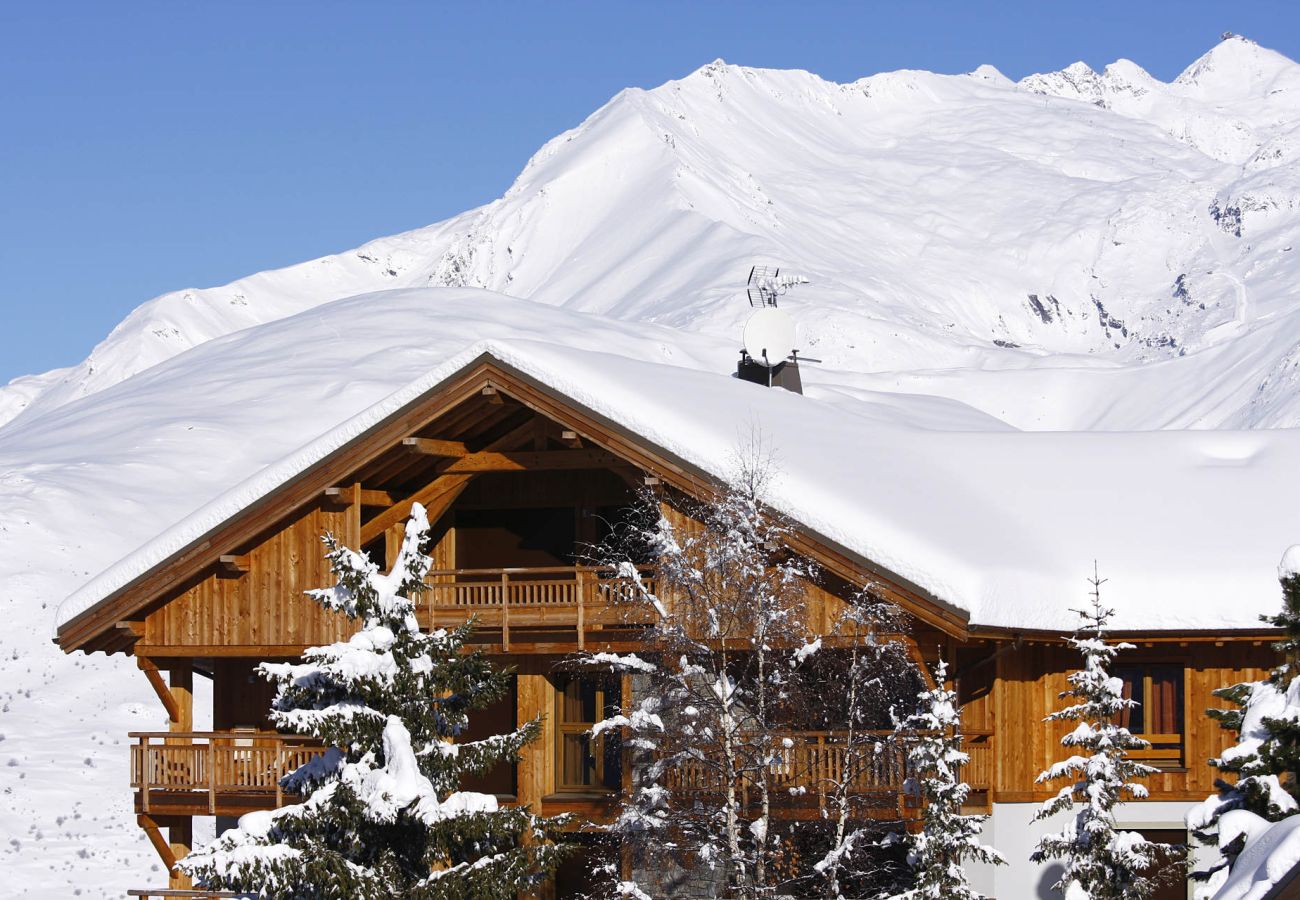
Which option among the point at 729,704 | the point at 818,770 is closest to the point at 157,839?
the point at 818,770

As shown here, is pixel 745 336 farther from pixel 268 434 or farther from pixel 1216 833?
pixel 268 434

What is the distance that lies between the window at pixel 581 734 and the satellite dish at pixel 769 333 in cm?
1146

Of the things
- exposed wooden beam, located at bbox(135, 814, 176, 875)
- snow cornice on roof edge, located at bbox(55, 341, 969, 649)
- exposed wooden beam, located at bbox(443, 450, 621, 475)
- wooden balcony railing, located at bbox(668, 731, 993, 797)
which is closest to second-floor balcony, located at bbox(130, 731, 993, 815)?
exposed wooden beam, located at bbox(135, 814, 176, 875)

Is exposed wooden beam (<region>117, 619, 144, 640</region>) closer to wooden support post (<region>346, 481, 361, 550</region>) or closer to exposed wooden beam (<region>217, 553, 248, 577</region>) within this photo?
exposed wooden beam (<region>217, 553, 248, 577</region>)

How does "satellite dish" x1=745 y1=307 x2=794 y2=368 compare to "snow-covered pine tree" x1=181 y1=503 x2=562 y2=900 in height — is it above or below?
above

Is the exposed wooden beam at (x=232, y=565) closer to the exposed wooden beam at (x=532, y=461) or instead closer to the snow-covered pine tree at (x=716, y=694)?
the exposed wooden beam at (x=532, y=461)

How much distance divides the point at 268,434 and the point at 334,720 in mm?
77797

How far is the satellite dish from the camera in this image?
35469 mm

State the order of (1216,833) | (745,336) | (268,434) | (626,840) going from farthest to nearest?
(268,434), (745,336), (626,840), (1216,833)

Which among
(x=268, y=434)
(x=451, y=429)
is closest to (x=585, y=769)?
(x=451, y=429)

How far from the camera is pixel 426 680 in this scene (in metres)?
18.0

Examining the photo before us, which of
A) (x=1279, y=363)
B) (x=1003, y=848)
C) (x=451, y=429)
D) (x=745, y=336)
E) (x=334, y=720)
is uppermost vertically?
(x=1279, y=363)

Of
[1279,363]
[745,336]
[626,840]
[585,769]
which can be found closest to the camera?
[626,840]

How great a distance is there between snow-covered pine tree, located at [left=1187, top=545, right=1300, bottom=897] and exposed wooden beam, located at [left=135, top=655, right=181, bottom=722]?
13924 millimetres
